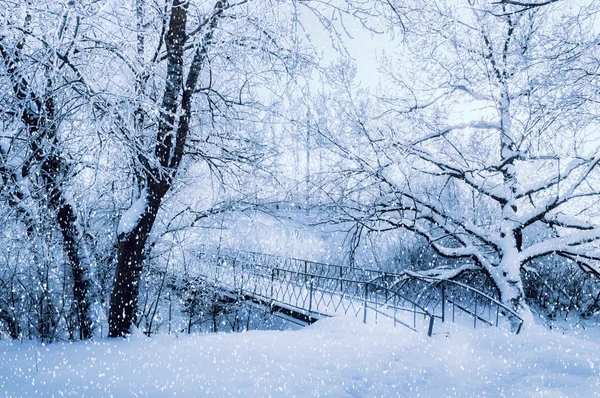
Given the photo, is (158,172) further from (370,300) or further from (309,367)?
(370,300)

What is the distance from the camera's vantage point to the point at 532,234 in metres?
17.4

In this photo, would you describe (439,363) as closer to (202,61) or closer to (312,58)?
(312,58)

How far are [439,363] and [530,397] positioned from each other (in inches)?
52.2

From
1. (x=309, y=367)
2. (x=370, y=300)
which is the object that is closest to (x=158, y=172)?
(x=309, y=367)

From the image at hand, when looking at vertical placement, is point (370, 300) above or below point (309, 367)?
below

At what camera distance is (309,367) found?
473cm

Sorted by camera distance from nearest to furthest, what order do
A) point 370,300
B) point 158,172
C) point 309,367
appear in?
point 309,367, point 158,172, point 370,300

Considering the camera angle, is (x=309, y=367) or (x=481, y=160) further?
(x=481, y=160)

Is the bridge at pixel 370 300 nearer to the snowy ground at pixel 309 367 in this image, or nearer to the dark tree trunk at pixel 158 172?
the snowy ground at pixel 309 367

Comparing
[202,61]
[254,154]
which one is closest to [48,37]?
[202,61]

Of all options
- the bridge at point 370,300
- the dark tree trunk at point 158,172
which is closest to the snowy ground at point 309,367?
the dark tree trunk at point 158,172

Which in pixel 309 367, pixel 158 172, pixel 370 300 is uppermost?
pixel 158 172

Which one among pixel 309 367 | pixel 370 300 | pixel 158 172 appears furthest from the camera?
pixel 370 300

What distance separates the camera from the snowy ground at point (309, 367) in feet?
13.4
